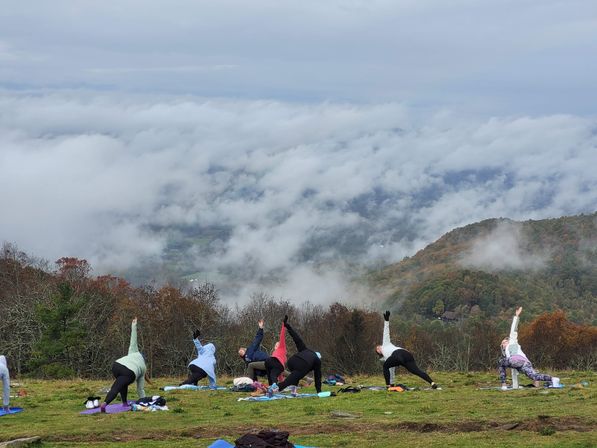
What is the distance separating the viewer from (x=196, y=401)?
2522 centimetres

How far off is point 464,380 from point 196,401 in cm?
1064

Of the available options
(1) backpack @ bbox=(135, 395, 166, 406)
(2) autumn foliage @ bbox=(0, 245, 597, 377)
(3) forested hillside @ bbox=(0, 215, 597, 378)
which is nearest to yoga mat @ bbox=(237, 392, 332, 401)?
(1) backpack @ bbox=(135, 395, 166, 406)

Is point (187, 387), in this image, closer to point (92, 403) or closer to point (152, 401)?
point (92, 403)

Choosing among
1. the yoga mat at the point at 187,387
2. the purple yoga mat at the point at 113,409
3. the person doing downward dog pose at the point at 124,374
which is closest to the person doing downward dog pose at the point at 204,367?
the yoga mat at the point at 187,387

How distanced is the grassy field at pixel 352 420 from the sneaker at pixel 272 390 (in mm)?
1171

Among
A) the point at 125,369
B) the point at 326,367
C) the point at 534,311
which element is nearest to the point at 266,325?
the point at 326,367

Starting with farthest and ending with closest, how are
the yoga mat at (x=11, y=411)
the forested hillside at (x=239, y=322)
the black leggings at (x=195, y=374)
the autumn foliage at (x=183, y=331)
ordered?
the forested hillside at (x=239, y=322)
the autumn foliage at (x=183, y=331)
the black leggings at (x=195, y=374)
the yoga mat at (x=11, y=411)

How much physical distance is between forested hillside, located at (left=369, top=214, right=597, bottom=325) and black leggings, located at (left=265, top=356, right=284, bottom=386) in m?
89.1

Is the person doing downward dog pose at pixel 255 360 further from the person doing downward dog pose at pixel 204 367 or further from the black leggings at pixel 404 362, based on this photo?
the black leggings at pixel 404 362

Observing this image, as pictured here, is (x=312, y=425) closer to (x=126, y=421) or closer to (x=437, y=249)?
(x=126, y=421)

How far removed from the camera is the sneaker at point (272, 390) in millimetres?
25609

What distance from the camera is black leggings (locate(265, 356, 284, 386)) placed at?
27.6 metres

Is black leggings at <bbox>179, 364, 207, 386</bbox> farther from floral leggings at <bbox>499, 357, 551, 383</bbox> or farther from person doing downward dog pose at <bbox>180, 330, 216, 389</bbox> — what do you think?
floral leggings at <bbox>499, 357, 551, 383</bbox>

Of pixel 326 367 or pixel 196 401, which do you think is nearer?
pixel 196 401
